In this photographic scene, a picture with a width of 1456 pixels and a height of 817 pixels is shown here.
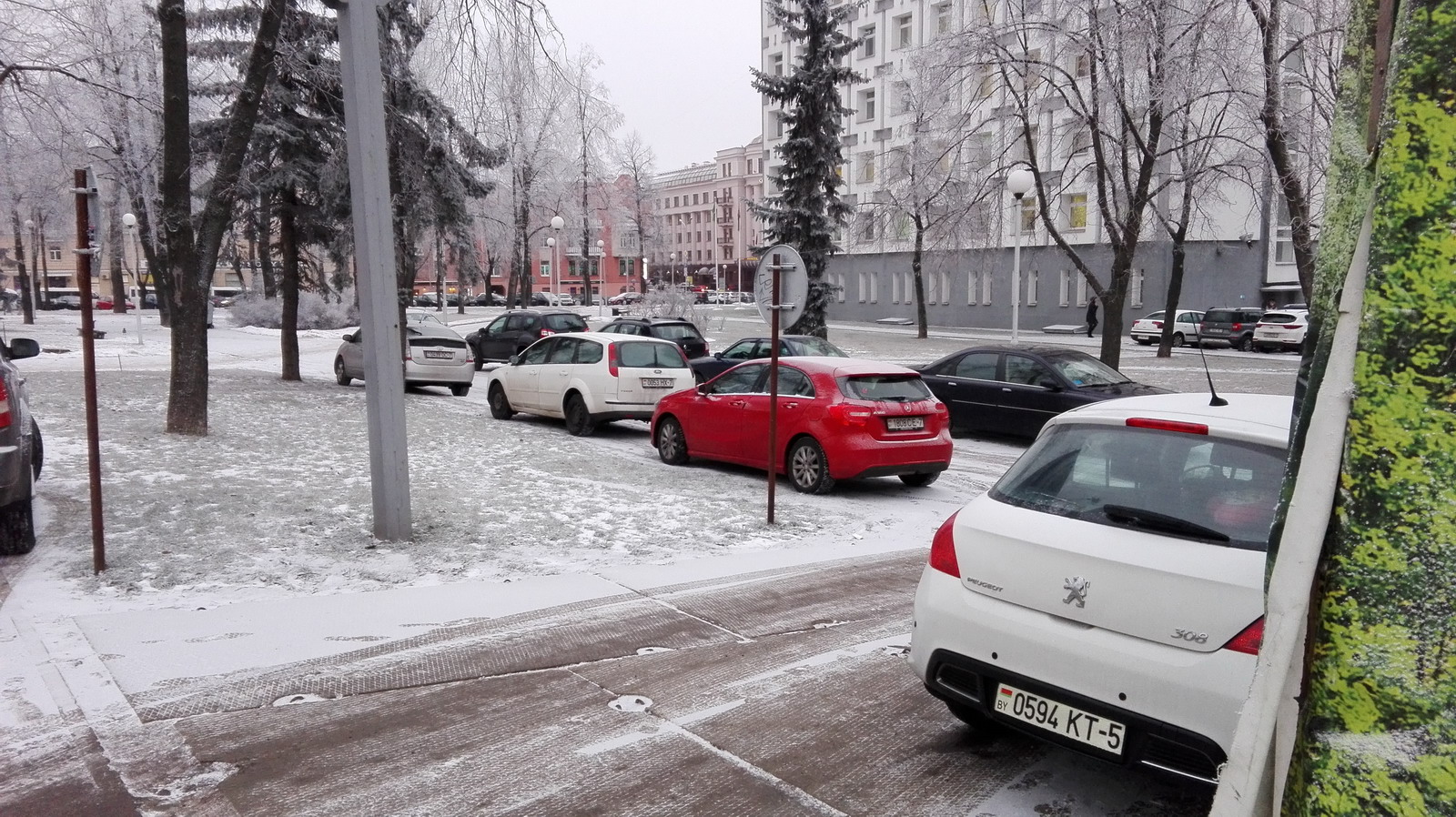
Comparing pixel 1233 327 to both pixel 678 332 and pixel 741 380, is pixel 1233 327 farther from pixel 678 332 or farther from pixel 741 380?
pixel 741 380

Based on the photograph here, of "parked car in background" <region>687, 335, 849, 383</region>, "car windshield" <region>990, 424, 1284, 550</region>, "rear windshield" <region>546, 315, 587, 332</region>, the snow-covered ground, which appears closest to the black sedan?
the snow-covered ground

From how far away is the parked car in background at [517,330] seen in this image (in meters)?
26.7

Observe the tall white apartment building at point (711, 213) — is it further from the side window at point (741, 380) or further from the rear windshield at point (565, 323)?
the side window at point (741, 380)

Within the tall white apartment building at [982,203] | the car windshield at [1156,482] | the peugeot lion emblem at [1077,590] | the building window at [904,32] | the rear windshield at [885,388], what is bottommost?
the peugeot lion emblem at [1077,590]

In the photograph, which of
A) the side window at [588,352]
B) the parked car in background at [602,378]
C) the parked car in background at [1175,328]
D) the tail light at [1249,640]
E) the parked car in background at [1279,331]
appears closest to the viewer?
the tail light at [1249,640]

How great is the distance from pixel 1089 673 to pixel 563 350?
12.9 m

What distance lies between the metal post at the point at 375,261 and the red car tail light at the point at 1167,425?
18.1 ft

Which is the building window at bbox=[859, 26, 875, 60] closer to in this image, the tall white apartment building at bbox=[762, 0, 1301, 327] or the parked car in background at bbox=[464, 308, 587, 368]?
the tall white apartment building at bbox=[762, 0, 1301, 327]

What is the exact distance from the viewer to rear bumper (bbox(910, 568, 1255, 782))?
3373mm

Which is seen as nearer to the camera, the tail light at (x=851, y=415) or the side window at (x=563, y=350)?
the tail light at (x=851, y=415)

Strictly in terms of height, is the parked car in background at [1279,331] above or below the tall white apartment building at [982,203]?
below

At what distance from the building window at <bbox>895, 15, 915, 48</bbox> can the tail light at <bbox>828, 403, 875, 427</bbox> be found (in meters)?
49.2

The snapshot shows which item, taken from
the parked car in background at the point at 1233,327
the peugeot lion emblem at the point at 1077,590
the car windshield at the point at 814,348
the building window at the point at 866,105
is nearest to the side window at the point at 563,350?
the car windshield at the point at 814,348

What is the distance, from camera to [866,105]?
199 ft
